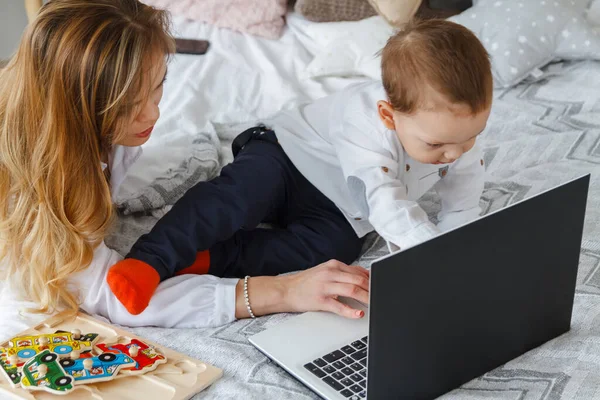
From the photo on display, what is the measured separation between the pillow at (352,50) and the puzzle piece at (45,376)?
3.81 ft

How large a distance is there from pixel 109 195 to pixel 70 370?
30cm

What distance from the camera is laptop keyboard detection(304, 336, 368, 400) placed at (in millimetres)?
986

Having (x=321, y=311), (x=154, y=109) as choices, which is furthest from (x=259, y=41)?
(x=321, y=311)

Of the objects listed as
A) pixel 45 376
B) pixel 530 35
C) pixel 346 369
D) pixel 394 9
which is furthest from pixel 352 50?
pixel 45 376

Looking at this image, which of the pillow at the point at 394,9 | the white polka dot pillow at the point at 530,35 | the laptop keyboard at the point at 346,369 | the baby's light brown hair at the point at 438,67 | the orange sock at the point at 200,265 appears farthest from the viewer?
the pillow at the point at 394,9

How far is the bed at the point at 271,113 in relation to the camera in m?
1.04

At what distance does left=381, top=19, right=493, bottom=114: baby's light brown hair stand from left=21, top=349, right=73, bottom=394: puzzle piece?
608 mm

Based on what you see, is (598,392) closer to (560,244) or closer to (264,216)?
(560,244)

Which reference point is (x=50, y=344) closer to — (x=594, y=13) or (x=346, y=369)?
(x=346, y=369)

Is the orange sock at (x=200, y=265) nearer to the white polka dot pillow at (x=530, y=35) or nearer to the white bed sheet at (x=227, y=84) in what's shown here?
the white bed sheet at (x=227, y=84)

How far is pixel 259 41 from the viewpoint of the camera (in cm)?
216

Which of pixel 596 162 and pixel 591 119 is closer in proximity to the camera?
pixel 596 162

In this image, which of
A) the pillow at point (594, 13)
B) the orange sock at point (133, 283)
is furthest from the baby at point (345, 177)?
the pillow at point (594, 13)

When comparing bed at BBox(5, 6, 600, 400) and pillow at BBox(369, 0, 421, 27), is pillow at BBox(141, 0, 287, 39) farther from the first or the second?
pillow at BBox(369, 0, 421, 27)
